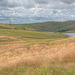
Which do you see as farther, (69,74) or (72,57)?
(72,57)

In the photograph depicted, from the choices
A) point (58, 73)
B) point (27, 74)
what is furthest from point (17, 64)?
point (58, 73)

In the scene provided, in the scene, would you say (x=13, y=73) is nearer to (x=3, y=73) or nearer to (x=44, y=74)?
(x=3, y=73)

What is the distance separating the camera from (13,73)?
17.8ft

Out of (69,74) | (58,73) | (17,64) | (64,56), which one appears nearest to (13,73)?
(17,64)

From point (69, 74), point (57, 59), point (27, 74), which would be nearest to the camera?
point (69, 74)

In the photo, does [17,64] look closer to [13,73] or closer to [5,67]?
[5,67]

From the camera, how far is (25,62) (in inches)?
270

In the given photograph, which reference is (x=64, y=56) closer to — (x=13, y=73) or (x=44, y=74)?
(x=44, y=74)

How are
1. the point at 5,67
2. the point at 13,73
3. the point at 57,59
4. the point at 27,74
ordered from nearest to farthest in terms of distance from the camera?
the point at 27,74
the point at 13,73
the point at 5,67
the point at 57,59

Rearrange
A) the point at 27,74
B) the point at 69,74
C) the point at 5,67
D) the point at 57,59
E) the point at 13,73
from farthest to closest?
the point at 57,59, the point at 5,67, the point at 13,73, the point at 27,74, the point at 69,74

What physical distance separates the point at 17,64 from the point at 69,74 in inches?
125

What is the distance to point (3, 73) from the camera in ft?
18.3

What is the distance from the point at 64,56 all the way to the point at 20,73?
2.87 metres

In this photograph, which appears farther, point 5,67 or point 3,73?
point 5,67
